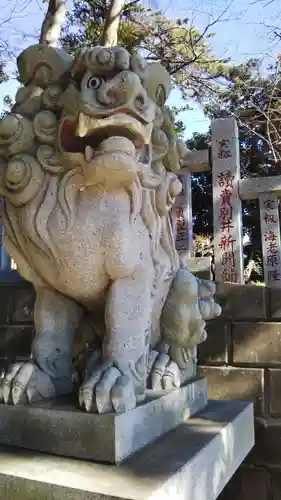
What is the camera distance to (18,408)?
1.16 m

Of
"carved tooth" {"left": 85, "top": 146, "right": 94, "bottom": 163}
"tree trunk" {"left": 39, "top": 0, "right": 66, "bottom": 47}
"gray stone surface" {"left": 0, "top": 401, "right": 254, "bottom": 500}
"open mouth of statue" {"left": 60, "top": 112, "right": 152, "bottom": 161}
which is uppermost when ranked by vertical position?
"tree trunk" {"left": 39, "top": 0, "right": 66, "bottom": 47}

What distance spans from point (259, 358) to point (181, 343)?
1036mm

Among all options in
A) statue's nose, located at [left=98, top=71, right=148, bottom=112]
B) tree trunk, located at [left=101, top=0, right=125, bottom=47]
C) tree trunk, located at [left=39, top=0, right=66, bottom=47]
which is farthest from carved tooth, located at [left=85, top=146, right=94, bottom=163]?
tree trunk, located at [left=101, top=0, right=125, bottom=47]

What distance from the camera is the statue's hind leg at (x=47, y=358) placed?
120 cm

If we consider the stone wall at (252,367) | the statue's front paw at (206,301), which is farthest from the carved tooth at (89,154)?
the stone wall at (252,367)

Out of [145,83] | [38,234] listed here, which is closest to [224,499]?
[38,234]

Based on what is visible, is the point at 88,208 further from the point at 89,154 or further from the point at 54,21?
the point at 54,21

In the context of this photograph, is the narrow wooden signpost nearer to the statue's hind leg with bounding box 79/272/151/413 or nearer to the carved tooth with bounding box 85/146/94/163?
the statue's hind leg with bounding box 79/272/151/413

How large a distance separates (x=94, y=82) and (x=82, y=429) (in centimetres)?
90

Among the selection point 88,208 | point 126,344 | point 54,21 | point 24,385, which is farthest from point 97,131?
point 54,21

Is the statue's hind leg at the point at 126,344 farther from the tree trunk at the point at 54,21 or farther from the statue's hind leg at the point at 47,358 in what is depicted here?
the tree trunk at the point at 54,21

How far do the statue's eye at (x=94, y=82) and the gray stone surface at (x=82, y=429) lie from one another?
846 mm

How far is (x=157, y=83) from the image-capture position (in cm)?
136

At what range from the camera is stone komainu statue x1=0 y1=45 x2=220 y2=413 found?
1.18 metres
